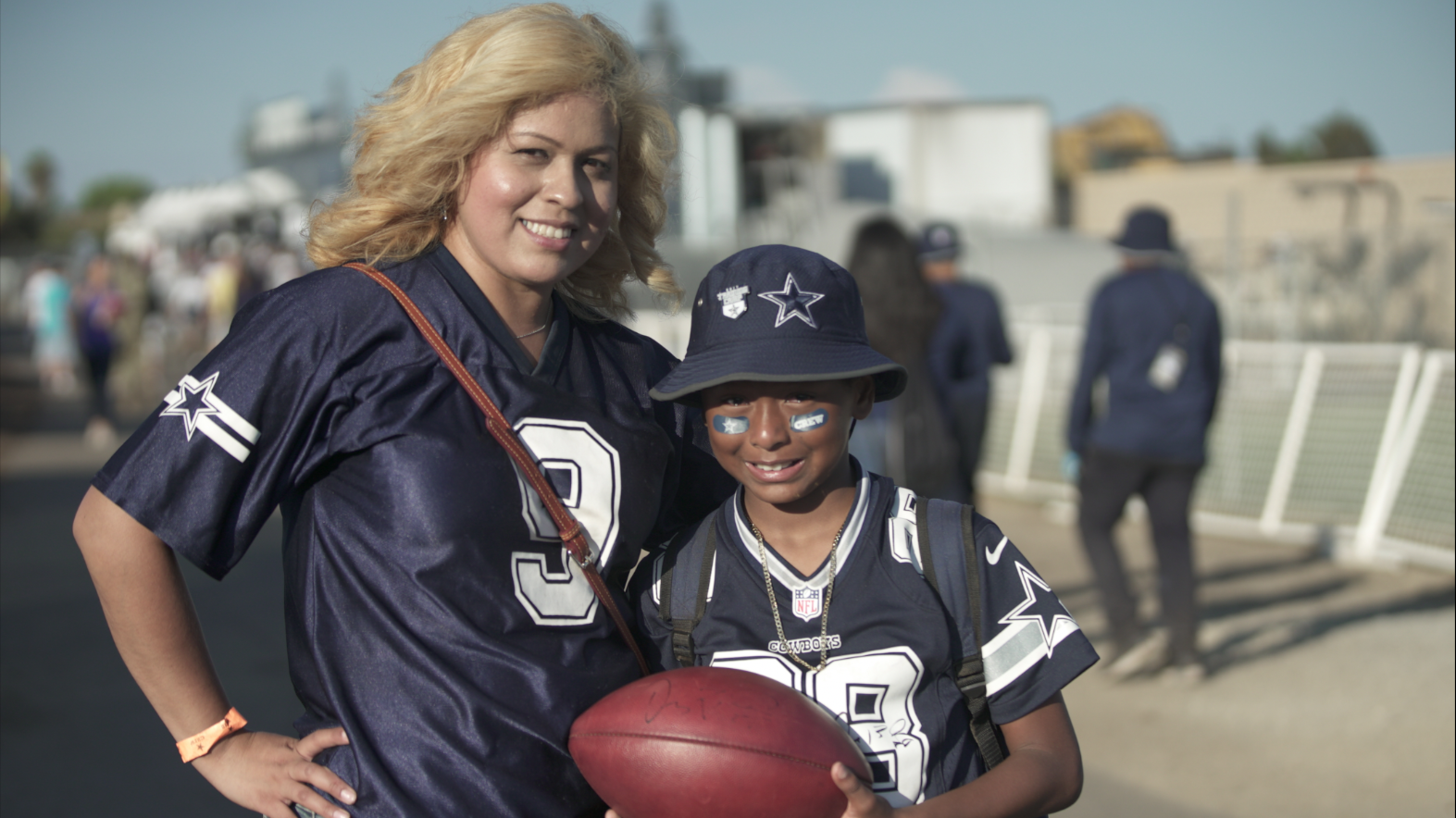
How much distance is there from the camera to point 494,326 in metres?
2.09

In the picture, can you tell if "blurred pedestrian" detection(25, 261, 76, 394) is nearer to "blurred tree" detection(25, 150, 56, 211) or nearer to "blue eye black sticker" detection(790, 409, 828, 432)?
"blue eye black sticker" detection(790, 409, 828, 432)

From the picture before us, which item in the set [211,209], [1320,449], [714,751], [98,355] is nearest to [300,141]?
[211,209]

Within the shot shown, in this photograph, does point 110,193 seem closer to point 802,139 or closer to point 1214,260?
point 802,139

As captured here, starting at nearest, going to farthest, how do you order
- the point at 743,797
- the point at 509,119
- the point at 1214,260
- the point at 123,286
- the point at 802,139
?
1. the point at 743,797
2. the point at 509,119
3. the point at 123,286
4. the point at 1214,260
5. the point at 802,139

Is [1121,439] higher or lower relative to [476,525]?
lower

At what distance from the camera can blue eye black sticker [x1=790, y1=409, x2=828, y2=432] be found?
2127mm

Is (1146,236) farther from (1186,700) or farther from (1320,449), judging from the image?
(1320,449)

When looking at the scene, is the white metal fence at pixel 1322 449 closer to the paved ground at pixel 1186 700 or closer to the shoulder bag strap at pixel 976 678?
the paved ground at pixel 1186 700

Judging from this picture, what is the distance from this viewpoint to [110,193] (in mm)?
131000

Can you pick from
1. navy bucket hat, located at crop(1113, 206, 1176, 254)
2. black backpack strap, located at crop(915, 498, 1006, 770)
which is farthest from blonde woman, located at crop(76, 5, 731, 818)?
navy bucket hat, located at crop(1113, 206, 1176, 254)

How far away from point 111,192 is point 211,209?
342ft

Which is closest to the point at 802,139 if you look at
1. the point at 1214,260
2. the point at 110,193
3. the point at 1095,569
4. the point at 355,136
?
the point at 1214,260

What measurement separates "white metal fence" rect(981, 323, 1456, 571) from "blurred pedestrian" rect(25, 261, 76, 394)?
14.1 meters

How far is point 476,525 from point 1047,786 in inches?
39.2
